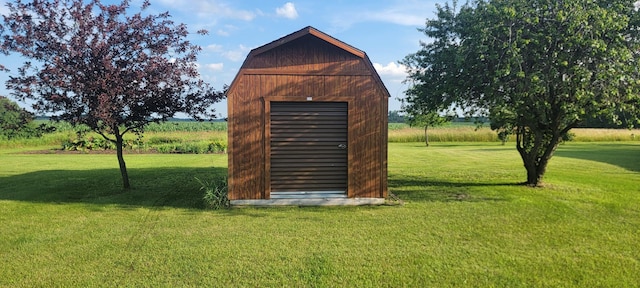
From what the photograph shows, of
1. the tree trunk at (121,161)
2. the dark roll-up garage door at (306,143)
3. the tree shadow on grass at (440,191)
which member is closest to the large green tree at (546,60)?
the tree shadow on grass at (440,191)

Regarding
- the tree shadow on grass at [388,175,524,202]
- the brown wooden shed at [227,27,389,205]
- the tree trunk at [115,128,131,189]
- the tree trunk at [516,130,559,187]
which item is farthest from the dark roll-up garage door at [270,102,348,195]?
the tree trunk at [516,130,559,187]

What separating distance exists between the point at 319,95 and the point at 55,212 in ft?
19.9

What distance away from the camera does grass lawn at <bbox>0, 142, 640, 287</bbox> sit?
5242 millimetres

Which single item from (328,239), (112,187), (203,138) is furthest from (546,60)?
(203,138)

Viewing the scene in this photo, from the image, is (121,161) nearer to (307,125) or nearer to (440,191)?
(307,125)

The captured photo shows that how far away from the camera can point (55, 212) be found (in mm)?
8961

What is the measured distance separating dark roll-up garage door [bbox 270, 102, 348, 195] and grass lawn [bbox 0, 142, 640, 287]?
0.84m

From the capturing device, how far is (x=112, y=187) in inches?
484

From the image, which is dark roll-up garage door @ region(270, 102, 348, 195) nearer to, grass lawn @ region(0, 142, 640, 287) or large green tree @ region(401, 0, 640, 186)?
grass lawn @ region(0, 142, 640, 287)

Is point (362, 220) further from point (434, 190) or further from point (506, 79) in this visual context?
point (506, 79)

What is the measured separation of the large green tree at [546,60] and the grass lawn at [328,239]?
2.29m

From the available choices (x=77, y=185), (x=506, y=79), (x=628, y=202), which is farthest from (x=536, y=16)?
(x=77, y=185)

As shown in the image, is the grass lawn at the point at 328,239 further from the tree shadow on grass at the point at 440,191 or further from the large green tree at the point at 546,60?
the large green tree at the point at 546,60

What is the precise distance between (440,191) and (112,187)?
919 centimetres
